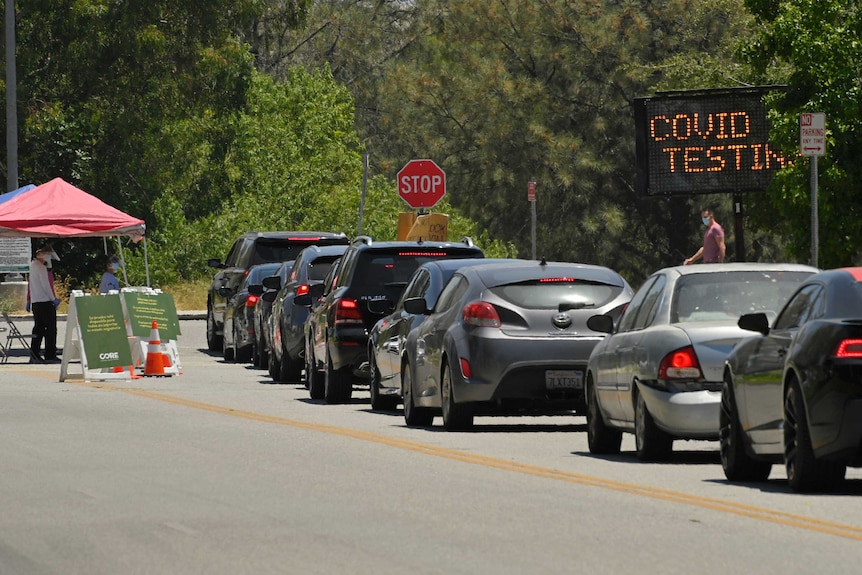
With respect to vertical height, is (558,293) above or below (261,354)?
above

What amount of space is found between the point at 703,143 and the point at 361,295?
10900 millimetres

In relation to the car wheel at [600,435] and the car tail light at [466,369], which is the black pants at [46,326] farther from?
the car wheel at [600,435]

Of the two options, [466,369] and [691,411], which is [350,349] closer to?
[466,369]

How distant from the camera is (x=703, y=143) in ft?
106

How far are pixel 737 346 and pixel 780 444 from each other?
2.85 feet

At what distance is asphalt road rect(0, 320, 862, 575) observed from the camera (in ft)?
31.2

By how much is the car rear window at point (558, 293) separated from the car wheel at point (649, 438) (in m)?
3.33


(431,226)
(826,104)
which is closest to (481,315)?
(826,104)

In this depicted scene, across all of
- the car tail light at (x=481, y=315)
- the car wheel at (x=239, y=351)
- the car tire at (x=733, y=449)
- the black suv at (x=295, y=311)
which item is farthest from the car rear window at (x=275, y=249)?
the car tire at (x=733, y=449)

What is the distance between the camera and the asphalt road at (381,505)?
31.2 feet

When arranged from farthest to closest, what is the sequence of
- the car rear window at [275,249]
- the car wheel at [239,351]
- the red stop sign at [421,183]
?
the red stop sign at [421,183], the car rear window at [275,249], the car wheel at [239,351]

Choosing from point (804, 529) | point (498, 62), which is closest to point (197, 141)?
point (498, 62)

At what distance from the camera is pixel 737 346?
1360cm

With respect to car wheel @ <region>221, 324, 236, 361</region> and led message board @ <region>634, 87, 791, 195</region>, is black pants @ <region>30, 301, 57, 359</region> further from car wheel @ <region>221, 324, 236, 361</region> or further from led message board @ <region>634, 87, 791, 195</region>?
led message board @ <region>634, 87, 791, 195</region>
